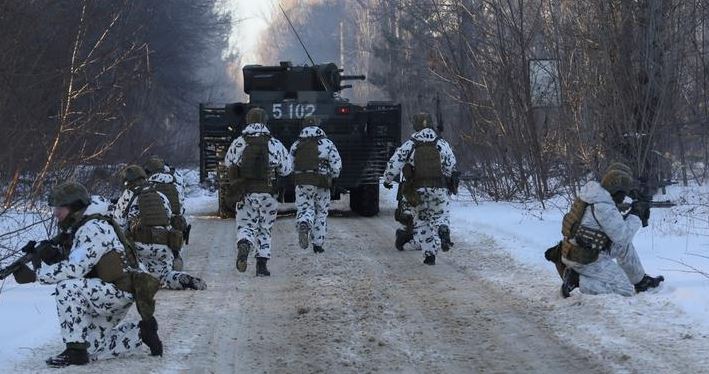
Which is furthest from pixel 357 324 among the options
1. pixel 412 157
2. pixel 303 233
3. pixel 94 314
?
pixel 303 233

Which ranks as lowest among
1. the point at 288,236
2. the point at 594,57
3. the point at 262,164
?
the point at 288,236

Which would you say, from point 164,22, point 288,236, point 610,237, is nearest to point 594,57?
point 288,236

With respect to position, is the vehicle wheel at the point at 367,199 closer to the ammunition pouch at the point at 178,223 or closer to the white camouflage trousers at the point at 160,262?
the ammunition pouch at the point at 178,223

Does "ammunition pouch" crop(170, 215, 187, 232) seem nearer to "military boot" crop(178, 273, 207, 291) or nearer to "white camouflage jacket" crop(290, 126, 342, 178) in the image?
"military boot" crop(178, 273, 207, 291)

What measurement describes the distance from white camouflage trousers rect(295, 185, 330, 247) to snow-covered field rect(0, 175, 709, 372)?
98 centimetres

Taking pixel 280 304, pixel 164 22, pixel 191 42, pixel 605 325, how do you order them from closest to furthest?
pixel 605 325 → pixel 280 304 → pixel 164 22 → pixel 191 42

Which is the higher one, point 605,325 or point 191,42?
point 191,42

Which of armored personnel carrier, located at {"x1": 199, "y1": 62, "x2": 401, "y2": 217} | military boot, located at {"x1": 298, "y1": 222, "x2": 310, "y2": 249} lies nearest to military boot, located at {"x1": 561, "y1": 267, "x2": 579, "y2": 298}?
military boot, located at {"x1": 298, "y1": 222, "x2": 310, "y2": 249}

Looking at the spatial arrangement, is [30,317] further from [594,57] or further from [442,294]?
[594,57]

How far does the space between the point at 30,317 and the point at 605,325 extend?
4376 mm

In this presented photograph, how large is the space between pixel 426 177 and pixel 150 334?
588cm

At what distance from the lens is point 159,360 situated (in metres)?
6.94

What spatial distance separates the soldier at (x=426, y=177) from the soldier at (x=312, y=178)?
114 centimetres

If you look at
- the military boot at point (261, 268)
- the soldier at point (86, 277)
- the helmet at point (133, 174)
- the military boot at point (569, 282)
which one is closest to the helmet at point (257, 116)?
the military boot at point (261, 268)
